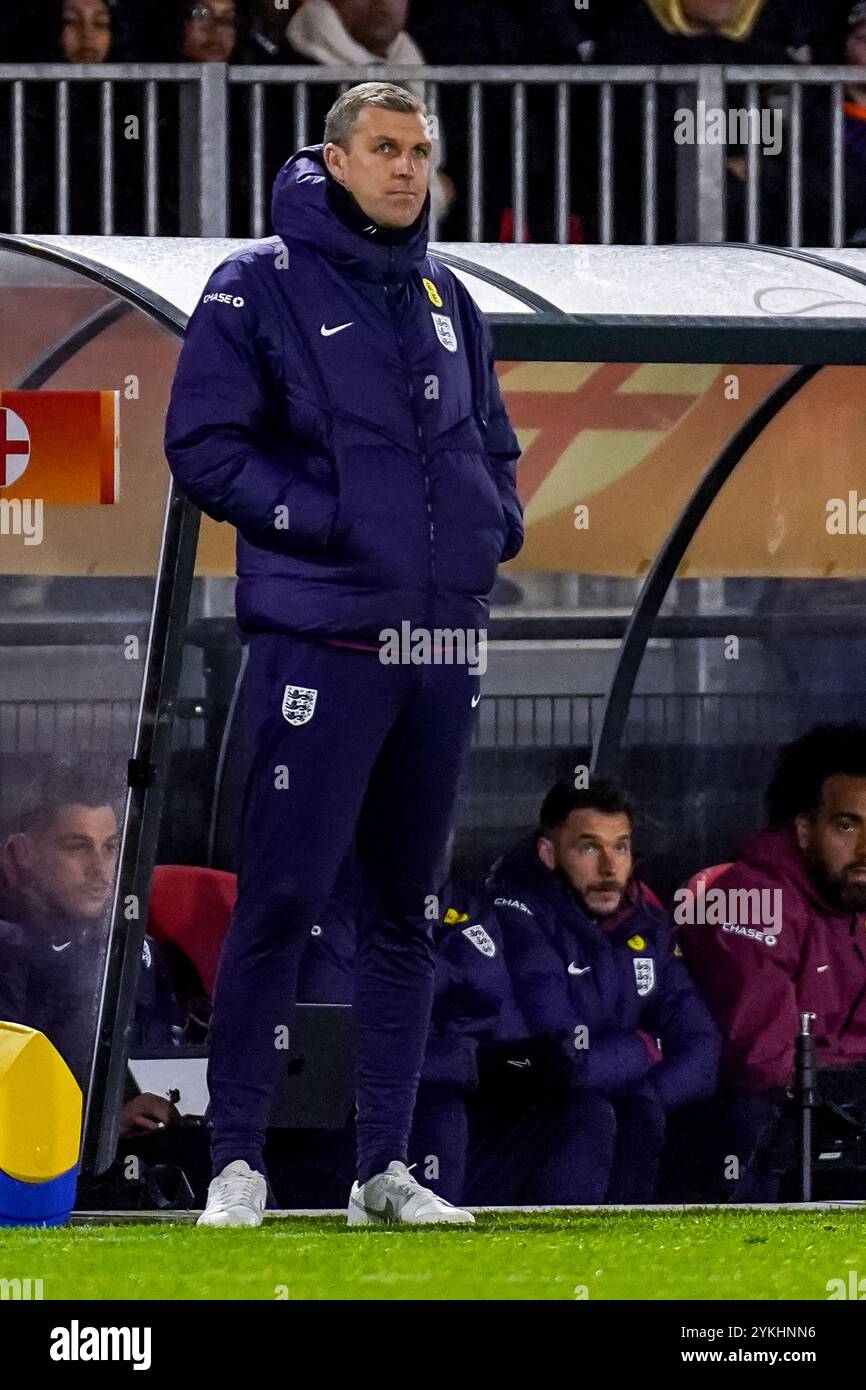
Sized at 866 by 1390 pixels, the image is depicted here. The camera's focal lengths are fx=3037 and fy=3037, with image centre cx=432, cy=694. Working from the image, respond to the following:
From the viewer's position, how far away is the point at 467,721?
4.54m

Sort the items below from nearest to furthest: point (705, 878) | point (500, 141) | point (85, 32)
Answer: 1. point (705, 878)
2. point (85, 32)
3. point (500, 141)

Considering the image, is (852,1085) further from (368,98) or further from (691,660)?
(368,98)

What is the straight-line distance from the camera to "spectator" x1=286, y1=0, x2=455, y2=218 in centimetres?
867

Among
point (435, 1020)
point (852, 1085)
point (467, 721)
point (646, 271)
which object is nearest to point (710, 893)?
point (852, 1085)

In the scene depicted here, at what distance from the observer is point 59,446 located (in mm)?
5254

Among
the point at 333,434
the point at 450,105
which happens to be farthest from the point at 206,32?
the point at 333,434

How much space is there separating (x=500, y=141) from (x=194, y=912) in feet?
11.4

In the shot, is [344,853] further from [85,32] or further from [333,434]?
[85,32]

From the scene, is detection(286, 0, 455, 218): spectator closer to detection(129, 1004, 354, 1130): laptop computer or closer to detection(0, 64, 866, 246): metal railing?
detection(0, 64, 866, 246): metal railing

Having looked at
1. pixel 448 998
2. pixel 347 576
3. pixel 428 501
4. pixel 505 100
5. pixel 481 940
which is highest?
pixel 505 100

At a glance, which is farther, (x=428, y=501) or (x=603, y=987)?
(x=603, y=987)

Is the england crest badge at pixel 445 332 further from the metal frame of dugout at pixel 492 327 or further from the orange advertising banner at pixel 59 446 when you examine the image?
the orange advertising banner at pixel 59 446

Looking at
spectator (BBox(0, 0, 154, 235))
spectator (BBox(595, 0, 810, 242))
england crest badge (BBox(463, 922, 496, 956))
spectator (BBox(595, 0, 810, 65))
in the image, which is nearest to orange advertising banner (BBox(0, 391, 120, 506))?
england crest badge (BBox(463, 922, 496, 956))

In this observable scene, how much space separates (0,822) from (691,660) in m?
2.30
